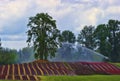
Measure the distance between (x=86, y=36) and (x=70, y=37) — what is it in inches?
165

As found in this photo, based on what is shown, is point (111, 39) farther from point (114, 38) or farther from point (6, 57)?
point (6, 57)

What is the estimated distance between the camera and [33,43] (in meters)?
53.8

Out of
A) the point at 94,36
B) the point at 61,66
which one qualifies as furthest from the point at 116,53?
the point at 61,66

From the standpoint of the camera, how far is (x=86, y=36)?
94.8 metres

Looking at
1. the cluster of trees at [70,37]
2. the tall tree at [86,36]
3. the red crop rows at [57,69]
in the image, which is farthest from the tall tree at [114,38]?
the red crop rows at [57,69]

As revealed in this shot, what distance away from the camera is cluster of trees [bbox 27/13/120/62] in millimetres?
52938

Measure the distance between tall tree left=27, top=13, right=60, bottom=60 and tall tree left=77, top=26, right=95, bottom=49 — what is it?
130 feet

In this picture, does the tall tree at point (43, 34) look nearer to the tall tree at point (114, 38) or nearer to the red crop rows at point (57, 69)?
the red crop rows at point (57, 69)

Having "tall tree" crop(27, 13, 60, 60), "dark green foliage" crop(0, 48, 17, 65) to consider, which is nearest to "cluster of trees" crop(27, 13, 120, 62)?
"tall tree" crop(27, 13, 60, 60)

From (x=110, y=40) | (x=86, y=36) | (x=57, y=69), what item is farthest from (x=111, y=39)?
(x=57, y=69)

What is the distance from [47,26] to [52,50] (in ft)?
11.6

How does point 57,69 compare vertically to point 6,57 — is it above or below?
below

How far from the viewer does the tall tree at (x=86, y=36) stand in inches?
3665

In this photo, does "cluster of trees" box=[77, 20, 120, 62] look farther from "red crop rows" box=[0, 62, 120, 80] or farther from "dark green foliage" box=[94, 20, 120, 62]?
"red crop rows" box=[0, 62, 120, 80]
